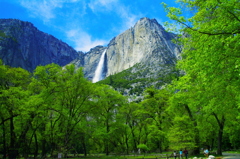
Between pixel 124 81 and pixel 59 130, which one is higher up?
pixel 124 81

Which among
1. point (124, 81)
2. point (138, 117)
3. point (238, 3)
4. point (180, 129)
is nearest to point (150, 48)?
point (124, 81)

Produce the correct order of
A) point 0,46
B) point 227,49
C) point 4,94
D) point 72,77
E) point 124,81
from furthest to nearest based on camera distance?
point 0,46 < point 124,81 < point 72,77 < point 4,94 < point 227,49

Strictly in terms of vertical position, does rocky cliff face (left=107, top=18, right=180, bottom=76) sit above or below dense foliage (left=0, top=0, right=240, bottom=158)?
above

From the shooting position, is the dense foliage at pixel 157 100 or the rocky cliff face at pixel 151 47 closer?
the dense foliage at pixel 157 100

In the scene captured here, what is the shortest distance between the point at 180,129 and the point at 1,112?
22443 millimetres

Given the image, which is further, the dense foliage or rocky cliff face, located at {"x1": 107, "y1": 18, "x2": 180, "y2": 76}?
rocky cliff face, located at {"x1": 107, "y1": 18, "x2": 180, "y2": 76}

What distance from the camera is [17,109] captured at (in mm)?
18438

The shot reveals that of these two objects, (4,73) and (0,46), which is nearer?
(4,73)

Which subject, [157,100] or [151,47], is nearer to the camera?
[157,100]

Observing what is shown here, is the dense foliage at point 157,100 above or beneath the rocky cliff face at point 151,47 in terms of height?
beneath

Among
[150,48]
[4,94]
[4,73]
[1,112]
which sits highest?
[150,48]

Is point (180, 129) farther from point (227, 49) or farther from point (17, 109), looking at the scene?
point (17, 109)

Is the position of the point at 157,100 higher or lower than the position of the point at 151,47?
lower

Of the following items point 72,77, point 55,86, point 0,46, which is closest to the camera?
point 55,86
